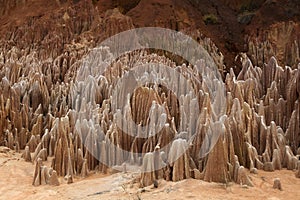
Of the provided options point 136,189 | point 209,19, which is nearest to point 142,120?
point 136,189

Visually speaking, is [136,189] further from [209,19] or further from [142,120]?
[209,19]

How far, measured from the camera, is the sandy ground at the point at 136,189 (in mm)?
3334

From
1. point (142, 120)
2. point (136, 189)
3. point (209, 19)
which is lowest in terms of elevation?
point (136, 189)

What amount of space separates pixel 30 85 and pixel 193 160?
152 inches

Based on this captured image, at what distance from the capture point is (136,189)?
3.58 m

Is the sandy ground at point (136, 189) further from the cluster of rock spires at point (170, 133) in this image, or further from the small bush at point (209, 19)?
the small bush at point (209, 19)

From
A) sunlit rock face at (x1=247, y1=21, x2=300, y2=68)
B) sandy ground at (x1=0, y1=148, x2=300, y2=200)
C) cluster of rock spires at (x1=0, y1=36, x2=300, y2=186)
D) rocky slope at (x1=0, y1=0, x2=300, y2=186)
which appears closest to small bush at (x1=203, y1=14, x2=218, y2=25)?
sunlit rock face at (x1=247, y1=21, x2=300, y2=68)

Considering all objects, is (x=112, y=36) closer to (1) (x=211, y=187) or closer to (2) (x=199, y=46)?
(2) (x=199, y=46)

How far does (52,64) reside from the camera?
863 centimetres

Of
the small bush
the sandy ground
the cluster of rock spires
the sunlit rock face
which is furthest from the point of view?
the small bush

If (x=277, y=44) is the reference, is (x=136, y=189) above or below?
below

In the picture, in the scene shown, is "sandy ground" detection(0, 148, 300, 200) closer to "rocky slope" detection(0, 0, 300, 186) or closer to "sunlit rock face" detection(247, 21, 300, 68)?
"rocky slope" detection(0, 0, 300, 186)

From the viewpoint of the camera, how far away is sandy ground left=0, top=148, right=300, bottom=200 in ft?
10.9

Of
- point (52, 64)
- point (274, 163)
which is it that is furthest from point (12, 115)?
point (274, 163)
